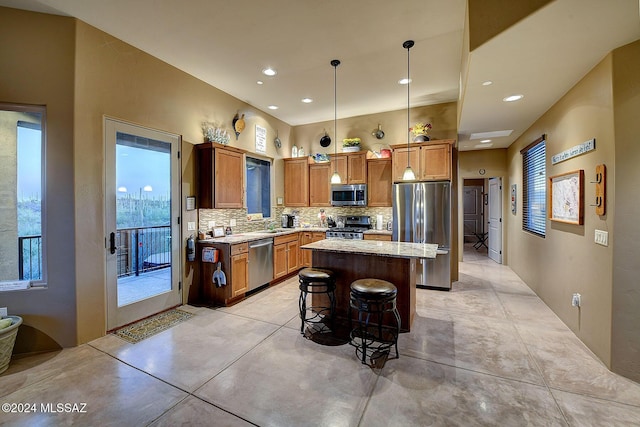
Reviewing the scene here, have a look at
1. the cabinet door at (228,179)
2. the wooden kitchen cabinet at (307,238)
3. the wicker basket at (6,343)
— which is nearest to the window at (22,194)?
the wicker basket at (6,343)

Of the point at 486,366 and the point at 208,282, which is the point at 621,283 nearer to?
the point at 486,366

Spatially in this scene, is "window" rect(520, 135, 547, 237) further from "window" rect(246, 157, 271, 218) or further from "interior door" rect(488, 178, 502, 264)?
"window" rect(246, 157, 271, 218)

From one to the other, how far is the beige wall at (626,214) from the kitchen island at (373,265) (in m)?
1.47

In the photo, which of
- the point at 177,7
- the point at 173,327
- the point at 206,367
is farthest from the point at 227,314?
the point at 177,7

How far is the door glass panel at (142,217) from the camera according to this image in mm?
3277

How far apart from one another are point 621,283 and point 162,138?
5083mm

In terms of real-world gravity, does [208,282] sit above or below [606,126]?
below

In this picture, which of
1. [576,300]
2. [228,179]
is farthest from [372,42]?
[576,300]

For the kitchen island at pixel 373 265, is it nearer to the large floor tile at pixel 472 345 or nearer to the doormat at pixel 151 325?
the large floor tile at pixel 472 345

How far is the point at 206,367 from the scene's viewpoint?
7.98 ft

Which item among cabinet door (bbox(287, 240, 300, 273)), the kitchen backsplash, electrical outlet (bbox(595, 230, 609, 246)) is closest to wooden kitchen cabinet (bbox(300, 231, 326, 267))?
cabinet door (bbox(287, 240, 300, 273))

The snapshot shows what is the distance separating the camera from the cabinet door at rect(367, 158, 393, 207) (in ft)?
17.5

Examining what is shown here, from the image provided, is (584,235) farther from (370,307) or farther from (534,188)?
(370,307)

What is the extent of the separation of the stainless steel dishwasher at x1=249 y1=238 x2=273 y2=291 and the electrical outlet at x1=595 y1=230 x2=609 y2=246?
4062 mm
